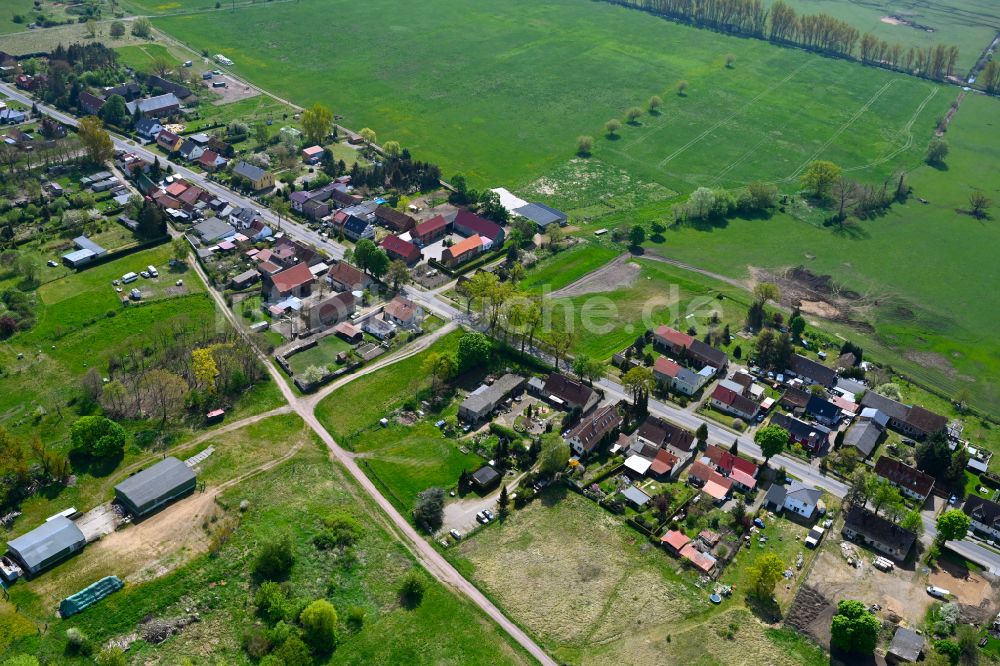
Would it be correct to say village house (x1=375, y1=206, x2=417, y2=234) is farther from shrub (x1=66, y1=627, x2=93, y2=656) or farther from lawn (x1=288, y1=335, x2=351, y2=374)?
shrub (x1=66, y1=627, x2=93, y2=656)

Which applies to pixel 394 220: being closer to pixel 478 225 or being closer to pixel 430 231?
pixel 430 231

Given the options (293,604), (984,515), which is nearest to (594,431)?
(293,604)

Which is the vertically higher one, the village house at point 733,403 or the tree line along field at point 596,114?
the tree line along field at point 596,114

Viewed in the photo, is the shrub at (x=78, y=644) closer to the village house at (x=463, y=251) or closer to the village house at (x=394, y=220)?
A: the village house at (x=463, y=251)

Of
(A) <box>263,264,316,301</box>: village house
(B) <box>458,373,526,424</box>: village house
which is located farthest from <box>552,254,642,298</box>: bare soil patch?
(A) <box>263,264,316,301</box>: village house

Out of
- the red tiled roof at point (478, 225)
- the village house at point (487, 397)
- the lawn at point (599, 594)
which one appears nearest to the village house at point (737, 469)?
the lawn at point (599, 594)

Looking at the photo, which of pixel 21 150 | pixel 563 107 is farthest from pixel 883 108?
pixel 21 150
